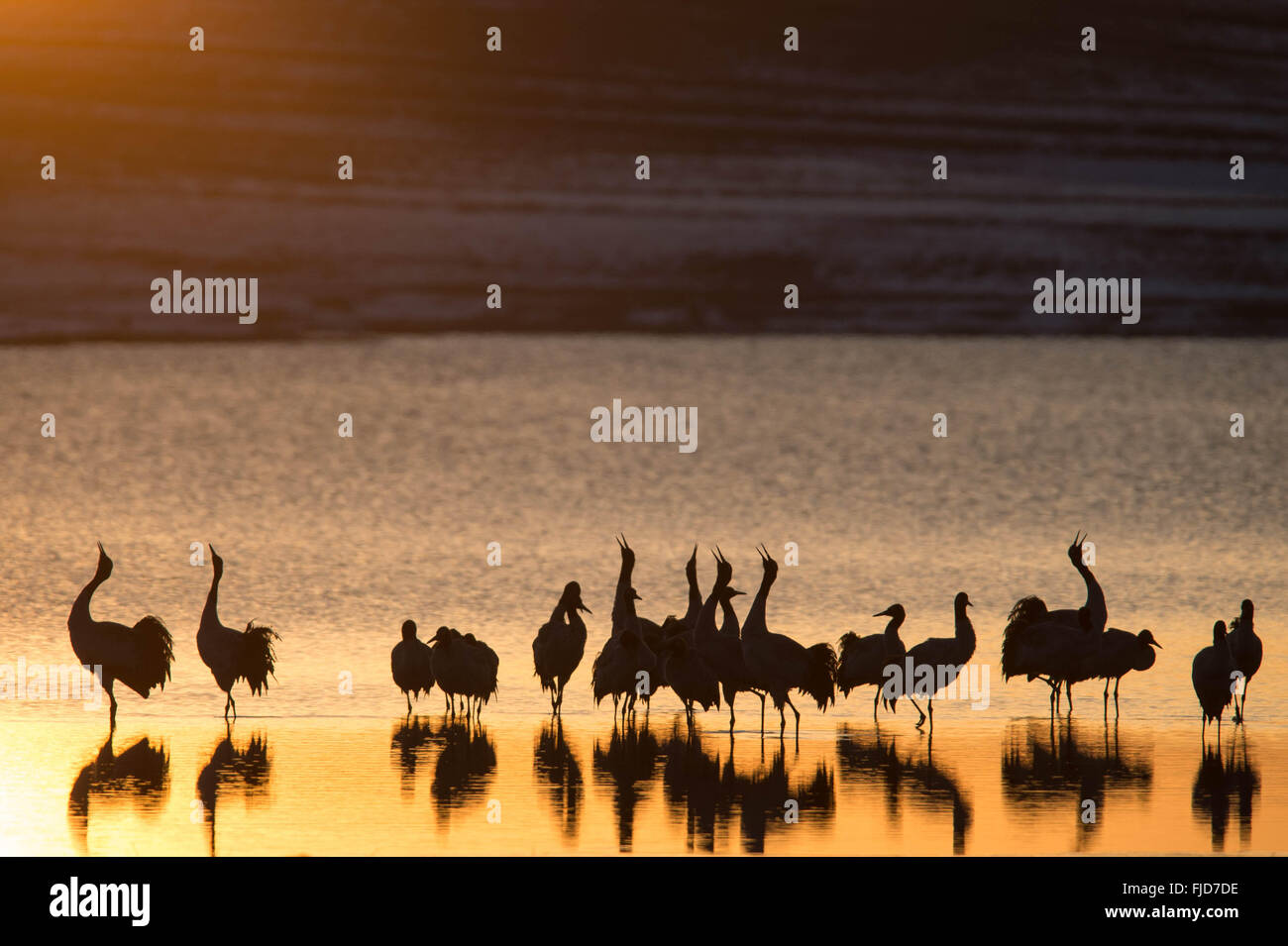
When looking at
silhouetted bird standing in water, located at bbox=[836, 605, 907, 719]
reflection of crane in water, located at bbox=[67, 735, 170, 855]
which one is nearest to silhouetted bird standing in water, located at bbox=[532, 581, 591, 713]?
silhouetted bird standing in water, located at bbox=[836, 605, 907, 719]

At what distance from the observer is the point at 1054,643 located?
57.2 ft

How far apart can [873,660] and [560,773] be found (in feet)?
14.9

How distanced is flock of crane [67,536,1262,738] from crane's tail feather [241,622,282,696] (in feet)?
0.04

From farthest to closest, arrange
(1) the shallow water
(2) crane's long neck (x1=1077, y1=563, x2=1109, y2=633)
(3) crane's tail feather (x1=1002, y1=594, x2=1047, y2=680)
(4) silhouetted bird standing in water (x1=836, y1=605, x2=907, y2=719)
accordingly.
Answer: (2) crane's long neck (x1=1077, y1=563, x2=1109, y2=633) → (3) crane's tail feather (x1=1002, y1=594, x2=1047, y2=680) → (4) silhouetted bird standing in water (x1=836, y1=605, x2=907, y2=719) → (1) the shallow water

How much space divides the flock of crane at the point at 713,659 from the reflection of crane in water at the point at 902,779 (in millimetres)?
943

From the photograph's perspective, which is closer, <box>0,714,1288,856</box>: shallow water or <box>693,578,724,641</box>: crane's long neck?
<box>0,714,1288,856</box>: shallow water

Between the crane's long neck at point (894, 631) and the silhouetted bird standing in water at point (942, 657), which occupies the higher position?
the crane's long neck at point (894, 631)

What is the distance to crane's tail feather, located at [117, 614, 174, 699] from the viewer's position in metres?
17.2

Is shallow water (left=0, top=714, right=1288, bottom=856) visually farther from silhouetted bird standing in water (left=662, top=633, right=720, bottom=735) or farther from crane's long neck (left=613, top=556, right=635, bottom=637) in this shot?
crane's long neck (left=613, top=556, right=635, bottom=637)

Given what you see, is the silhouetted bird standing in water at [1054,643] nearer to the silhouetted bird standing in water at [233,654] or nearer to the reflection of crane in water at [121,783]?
the silhouetted bird standing in water at [233,654]

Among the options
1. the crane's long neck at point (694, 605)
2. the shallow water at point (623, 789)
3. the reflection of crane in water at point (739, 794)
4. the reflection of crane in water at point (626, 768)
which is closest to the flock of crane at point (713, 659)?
the crane's long neck at point (694, 605)

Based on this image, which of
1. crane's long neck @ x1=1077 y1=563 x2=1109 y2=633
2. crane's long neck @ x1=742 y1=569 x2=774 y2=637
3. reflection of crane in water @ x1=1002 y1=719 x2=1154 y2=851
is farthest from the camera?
crane's long neck @ x1=1077 y1=563 x2=1109 y2=633

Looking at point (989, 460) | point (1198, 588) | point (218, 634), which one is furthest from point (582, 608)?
point (989, 460)

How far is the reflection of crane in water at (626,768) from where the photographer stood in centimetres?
1234
